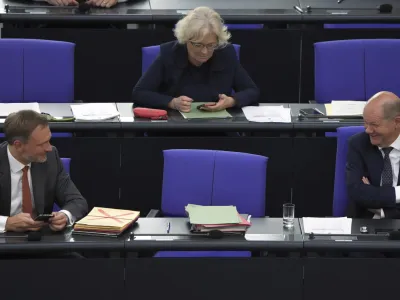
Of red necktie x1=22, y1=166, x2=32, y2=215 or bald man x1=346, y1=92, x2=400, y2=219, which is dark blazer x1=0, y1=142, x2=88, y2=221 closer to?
red necktie x1=22, y1=166, x2=32, y2=215

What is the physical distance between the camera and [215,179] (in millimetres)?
5578

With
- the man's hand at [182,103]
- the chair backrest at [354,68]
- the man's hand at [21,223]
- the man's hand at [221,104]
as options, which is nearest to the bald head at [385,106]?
the man's hand at [221,104]

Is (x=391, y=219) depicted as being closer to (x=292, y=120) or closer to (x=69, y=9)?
(x=292, y=120)

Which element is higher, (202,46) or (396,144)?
(202,46)

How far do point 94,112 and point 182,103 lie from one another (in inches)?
20.1

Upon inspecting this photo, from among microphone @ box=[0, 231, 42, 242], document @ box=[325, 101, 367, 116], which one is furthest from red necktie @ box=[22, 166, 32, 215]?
document @ box=[325, 101, 367, 116]

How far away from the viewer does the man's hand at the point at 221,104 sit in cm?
656

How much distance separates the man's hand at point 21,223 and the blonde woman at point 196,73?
177cm

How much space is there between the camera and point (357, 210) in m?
5.61

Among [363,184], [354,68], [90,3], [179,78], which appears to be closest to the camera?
[363,184]

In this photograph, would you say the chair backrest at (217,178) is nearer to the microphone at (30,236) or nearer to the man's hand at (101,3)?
the microphone at (30,236)
